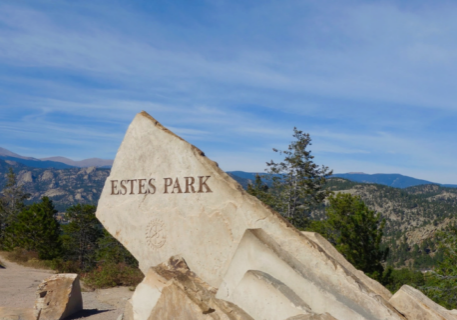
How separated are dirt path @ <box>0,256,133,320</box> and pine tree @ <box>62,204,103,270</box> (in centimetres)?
972

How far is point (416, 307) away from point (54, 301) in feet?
25.5

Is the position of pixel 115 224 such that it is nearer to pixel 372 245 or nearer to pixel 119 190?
pixel 119 190

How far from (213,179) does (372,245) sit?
37.6ft

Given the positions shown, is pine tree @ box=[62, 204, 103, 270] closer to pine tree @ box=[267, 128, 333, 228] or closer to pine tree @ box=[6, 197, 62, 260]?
pine tree @ box=[6, 197, 62, 260]

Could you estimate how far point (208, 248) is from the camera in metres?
5.01

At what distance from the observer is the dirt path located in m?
9.89

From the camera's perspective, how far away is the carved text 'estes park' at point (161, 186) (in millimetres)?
5180

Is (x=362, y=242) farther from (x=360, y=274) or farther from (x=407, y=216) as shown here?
(x=407, y=216)

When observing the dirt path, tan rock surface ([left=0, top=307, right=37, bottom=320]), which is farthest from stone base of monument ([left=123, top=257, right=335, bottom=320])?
the dirt path

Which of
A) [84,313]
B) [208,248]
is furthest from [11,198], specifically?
[208,248]

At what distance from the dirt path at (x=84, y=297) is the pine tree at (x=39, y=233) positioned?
22.2 feet

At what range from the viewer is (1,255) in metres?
22.3

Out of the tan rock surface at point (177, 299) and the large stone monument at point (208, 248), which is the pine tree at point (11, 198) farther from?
the tan rock surface at point (177, 299)

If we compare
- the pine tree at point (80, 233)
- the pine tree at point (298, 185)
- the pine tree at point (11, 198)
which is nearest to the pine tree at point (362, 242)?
the pine tree at point (298, 185)
